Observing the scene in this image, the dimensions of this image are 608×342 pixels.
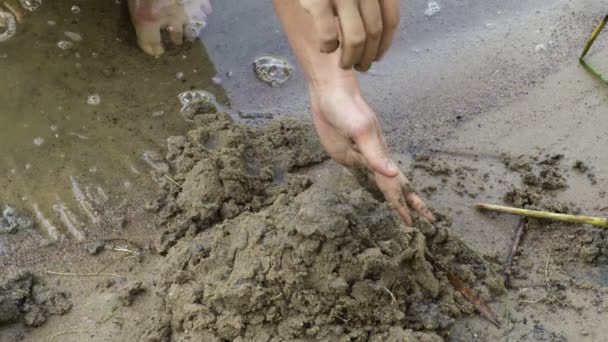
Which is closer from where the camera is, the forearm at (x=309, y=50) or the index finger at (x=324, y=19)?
the index finger at (x=324, y=19)

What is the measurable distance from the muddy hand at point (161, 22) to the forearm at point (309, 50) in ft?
2.36

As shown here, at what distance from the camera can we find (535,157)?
250 cm

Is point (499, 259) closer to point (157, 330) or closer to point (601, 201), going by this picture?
point (601, 201)

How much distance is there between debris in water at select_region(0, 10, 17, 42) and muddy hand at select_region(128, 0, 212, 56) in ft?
1.75

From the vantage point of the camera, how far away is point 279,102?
2795 mm

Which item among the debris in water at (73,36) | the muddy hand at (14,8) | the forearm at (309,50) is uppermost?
the forearm at (309,50)

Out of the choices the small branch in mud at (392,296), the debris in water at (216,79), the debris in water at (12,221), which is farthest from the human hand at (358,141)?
the debris in water at (12,221)

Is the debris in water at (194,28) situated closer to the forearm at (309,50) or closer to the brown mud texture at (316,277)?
the forearm at (309,50)

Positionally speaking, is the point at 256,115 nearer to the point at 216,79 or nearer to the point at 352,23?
the point at 216,79

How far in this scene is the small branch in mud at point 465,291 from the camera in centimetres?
198

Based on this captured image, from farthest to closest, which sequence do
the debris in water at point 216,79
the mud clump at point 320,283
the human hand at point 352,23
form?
the debris in water at point 216,79
the mud clump at point 320,283
the human hand at point 352,23

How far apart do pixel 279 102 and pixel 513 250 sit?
45.6 inches

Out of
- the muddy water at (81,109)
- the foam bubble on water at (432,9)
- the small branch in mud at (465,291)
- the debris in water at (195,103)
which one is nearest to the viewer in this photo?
the small branch in mud at (465,291)

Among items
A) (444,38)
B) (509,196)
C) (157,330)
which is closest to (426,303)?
(509,196)
